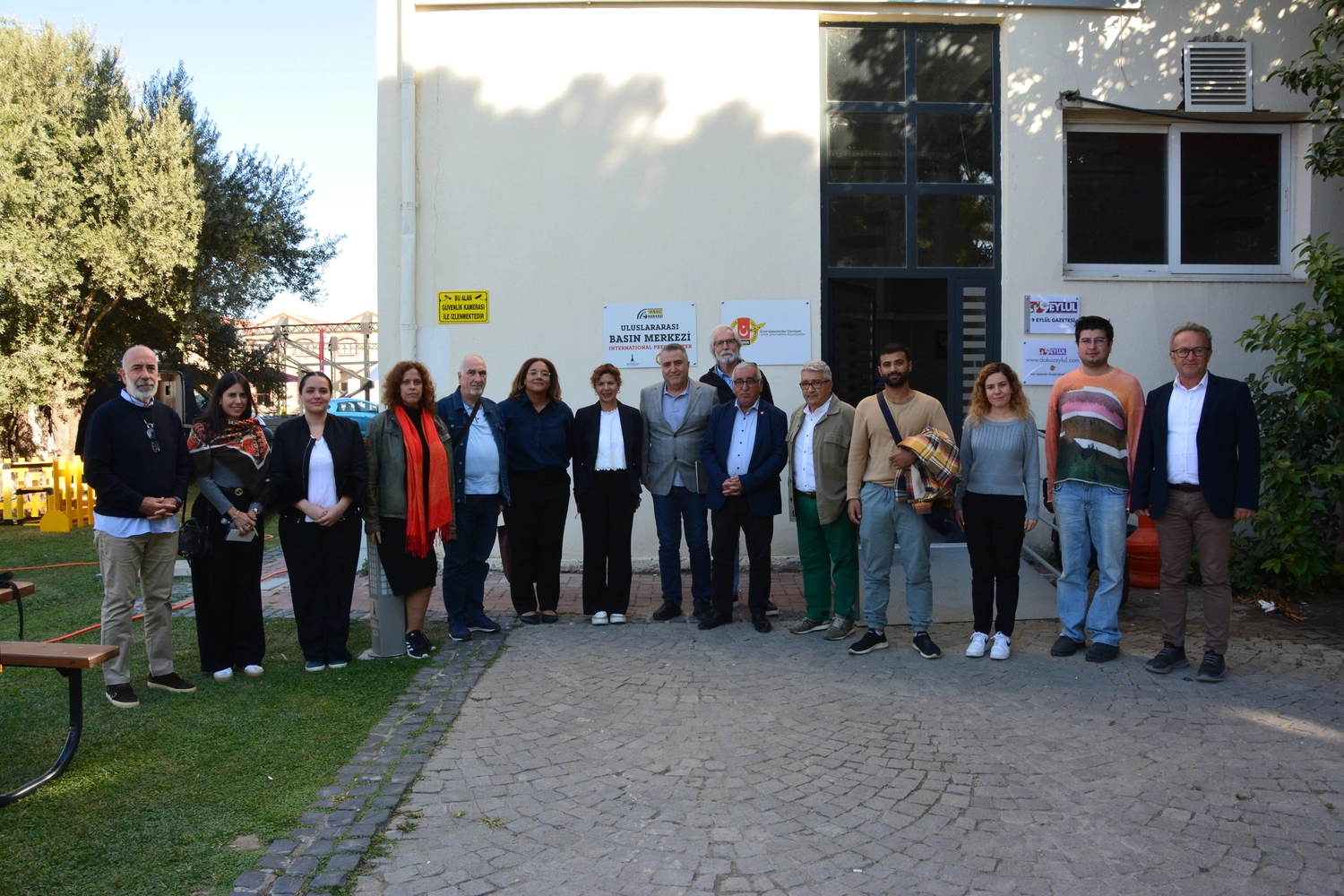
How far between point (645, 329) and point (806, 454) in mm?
2501

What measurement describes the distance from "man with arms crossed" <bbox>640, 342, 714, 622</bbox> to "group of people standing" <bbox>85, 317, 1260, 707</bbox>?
19 millimetres

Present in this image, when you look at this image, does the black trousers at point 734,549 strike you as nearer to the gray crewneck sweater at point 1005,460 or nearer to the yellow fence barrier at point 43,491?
the gray crewneck sweater at point 1005,460

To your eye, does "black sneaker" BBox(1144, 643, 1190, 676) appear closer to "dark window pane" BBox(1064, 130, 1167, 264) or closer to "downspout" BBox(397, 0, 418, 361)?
"dark window pane" BBox(1064, 130, 1167, 264)

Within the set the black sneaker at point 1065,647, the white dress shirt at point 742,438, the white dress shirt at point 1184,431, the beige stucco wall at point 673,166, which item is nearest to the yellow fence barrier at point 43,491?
the beige stucco wall at point 673,166

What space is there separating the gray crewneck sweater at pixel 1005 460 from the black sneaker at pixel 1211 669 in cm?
121

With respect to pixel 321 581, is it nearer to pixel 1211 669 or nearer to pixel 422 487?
pixel 422 487

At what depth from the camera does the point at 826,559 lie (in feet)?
21.5

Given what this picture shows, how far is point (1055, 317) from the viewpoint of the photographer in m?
8.35

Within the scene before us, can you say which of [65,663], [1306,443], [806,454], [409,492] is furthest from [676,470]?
[1306,443]

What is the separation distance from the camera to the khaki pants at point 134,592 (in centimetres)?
512

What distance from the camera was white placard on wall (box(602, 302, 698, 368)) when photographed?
8438mm

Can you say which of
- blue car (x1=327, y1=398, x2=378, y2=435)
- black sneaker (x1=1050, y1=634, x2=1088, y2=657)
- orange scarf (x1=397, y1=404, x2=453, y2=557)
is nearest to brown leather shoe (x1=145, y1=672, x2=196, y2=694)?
orange scarf (x1=397, y1=404, x2=453, y2=557)

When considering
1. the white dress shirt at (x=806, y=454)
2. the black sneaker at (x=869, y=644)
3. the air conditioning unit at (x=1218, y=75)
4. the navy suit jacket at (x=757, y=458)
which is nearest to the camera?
the black sneaker at (x=869, y=644)

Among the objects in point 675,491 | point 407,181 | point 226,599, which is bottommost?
point 226,599
